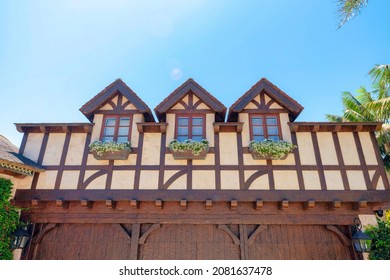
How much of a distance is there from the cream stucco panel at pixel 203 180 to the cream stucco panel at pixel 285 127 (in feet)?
9.21

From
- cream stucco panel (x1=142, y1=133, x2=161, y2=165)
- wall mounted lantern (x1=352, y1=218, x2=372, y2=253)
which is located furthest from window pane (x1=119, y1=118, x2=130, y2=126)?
wall mounted lantern (x1=352, y1=218, x2=372, y2=253)

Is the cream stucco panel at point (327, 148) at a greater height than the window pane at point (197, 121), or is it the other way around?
the window pane at point (197, 121)

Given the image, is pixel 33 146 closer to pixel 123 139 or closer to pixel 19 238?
pixel 19 238

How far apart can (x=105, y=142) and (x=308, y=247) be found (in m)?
7.24

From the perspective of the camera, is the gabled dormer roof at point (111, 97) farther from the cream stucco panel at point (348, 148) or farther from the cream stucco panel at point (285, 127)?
the cream stucco panel at point (348, 148)

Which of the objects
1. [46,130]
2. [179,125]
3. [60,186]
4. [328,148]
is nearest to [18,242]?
[60,186]

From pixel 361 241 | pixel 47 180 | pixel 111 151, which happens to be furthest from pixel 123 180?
pixel 361 241

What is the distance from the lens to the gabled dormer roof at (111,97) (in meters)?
8.67

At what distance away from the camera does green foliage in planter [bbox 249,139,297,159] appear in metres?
7.55

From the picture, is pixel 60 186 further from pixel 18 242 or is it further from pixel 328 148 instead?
pixel 328 148

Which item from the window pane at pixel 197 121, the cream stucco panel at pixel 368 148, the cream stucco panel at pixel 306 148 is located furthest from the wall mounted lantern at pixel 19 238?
the cream stucco panel at pixel 368 148

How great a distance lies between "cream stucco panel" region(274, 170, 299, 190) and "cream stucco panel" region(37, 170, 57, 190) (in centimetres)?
721

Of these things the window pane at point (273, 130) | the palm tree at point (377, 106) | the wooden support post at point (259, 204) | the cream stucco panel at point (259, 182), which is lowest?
the wooden support post at point (259, 204)

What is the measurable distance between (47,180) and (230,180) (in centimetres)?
598
